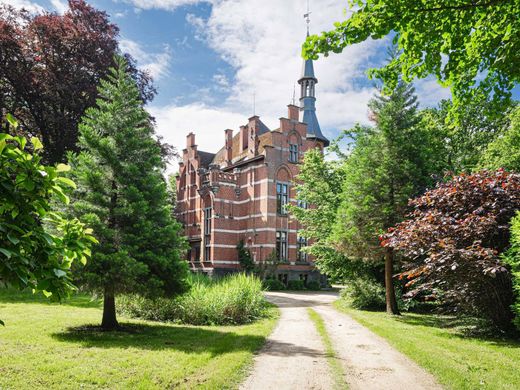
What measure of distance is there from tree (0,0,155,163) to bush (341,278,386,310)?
16.0 meters

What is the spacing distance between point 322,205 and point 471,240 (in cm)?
1169

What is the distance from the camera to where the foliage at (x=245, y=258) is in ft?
115

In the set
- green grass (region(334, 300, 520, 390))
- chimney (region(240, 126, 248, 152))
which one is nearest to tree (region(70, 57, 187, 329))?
green grass (region(334, 300, 520, 390))

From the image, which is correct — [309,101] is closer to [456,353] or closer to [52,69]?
[52,69]

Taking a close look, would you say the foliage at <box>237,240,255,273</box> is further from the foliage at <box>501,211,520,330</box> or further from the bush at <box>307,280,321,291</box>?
the foliage at <box>501,211,520,330</box>

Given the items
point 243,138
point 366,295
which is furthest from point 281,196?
point 366,295

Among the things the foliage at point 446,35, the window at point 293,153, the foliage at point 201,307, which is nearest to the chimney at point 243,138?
the window at point 293,153

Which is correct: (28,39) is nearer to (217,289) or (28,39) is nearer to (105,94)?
(105,94)

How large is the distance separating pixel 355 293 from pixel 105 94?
1356 centimetres

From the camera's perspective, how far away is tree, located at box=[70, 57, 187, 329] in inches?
391

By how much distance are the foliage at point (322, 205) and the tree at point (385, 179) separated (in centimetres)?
386

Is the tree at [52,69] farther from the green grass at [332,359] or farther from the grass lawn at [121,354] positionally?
the green grass at [332,359]

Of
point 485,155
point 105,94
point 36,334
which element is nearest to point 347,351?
point 36,334

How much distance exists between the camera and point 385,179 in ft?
49.5
